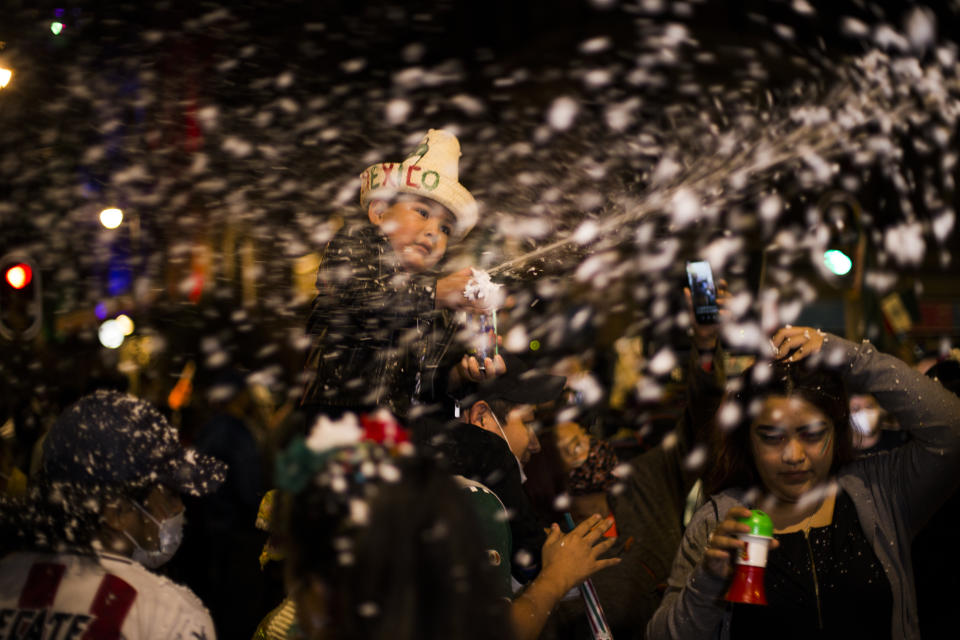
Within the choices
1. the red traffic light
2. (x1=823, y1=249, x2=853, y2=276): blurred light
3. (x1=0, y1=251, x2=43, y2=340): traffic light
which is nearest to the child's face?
(x1=823, y1=249, x2=853, y2=276): blurred light

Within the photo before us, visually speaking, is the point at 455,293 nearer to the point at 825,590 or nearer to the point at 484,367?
the point at 484,367

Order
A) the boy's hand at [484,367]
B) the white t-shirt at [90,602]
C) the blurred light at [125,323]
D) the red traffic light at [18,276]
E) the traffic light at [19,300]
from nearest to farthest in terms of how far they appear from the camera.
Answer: the white t-shirt at [90,602] < the boy's hand at [484,367] < the traffic light at [19,300] < the red traffic light at [18,276] < the blurred light at [125,323]

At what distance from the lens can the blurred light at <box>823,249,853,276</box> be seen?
156 inches

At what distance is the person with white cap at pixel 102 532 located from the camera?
6.81ft

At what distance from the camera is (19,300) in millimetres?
5578

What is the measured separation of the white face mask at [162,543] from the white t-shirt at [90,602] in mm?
252

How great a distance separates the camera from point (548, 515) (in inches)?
154

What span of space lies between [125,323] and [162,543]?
10596 millimetres

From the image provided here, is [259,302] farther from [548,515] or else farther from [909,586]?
[909,586]

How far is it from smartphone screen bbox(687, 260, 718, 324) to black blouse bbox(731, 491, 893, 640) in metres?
0.99

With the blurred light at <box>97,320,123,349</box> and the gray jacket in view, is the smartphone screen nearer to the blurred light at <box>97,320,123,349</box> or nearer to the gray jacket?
the gray jacket

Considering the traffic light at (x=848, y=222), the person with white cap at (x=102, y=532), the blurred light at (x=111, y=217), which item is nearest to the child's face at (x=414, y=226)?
the person with white cap at (x=102, y=532)

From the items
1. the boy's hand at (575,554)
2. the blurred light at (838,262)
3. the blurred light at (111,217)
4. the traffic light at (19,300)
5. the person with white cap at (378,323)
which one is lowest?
the blurred light at (111,217)

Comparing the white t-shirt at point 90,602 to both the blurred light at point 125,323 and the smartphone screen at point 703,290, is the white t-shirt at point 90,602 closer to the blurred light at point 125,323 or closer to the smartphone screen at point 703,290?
the smartphone screen at point 703,290
